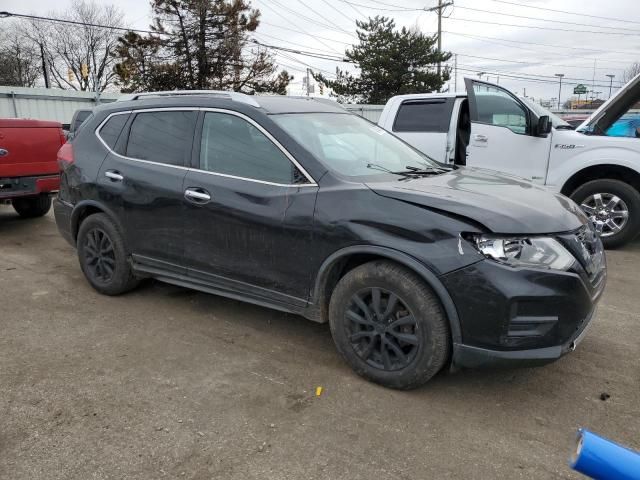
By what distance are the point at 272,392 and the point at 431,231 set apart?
1.34 metres

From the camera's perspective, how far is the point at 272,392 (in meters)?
3.12

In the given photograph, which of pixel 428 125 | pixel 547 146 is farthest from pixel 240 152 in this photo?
pixel 547 146

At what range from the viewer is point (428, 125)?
731 centimetres

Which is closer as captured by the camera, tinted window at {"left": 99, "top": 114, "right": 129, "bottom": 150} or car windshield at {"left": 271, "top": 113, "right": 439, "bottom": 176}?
car windshield at {"left": 271, "top": 113, "right": 439, "bottom": 176}

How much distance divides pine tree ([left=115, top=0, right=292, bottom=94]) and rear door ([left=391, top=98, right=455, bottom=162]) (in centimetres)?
2368

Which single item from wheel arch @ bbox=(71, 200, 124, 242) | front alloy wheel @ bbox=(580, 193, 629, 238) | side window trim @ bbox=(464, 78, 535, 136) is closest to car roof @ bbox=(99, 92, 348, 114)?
wheel arch @ bbox=(71, 200, 124, 242)

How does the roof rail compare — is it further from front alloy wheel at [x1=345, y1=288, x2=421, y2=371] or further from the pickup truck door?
the pickup truck door

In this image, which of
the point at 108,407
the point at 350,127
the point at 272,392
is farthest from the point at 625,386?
the point at 108,407

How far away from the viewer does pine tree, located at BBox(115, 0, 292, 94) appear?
1145 inches

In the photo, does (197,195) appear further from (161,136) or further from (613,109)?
(613,109)

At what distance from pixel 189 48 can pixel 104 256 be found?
2770 centimetres

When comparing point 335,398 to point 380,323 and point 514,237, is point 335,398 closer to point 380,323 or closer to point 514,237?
point 380,323

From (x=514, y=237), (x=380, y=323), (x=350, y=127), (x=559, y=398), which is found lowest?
(x=559, y=398)

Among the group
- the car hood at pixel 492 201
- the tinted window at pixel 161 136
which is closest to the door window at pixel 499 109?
the car hood at pixel 492 201
